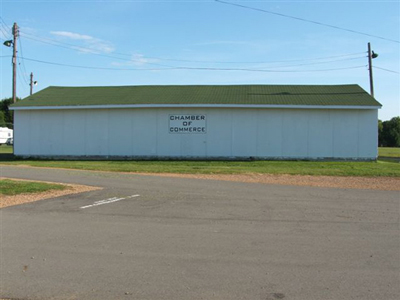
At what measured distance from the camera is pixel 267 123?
2548 cm


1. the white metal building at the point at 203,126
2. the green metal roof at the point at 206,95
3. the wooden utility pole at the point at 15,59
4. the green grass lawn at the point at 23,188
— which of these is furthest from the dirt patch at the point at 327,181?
the wooden utility pole at the point at 15,59

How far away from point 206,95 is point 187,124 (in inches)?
127

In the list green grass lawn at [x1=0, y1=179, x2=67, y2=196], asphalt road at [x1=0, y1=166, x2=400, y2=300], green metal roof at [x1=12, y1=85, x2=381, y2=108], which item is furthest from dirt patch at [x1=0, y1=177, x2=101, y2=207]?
green metal roof at [x1=12, y1=85, x2=381, y2=108]

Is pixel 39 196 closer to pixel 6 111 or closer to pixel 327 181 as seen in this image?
pixel 327 181

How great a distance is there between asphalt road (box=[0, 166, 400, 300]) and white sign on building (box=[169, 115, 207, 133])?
15.3m

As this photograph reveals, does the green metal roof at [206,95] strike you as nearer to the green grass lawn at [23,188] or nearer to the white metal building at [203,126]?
the white metal building at [203,126]

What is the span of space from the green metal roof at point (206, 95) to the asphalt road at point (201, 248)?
15741mm

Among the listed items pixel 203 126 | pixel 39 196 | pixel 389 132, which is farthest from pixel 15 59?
pixel 389 132

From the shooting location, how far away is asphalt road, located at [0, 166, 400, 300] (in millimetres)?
4574

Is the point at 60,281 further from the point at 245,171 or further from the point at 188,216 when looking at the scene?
the point at 245,171

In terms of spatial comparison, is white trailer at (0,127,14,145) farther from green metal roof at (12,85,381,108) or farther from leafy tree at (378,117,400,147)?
leafy tree at (378,117,400,147)

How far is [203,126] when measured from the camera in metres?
26.0

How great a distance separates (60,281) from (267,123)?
21.9 meters

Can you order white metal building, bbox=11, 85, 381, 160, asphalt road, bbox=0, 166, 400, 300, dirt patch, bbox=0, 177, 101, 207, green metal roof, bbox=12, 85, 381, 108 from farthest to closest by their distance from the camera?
1. green metal roof, bbox=12, 85, 381, 108
2. white metal building, bbox=11, 85, 381, 160
3. dirt patch, bbox=0, 177, 101, 207
4. asphalt road, bbox=0, 166, 400, 300
